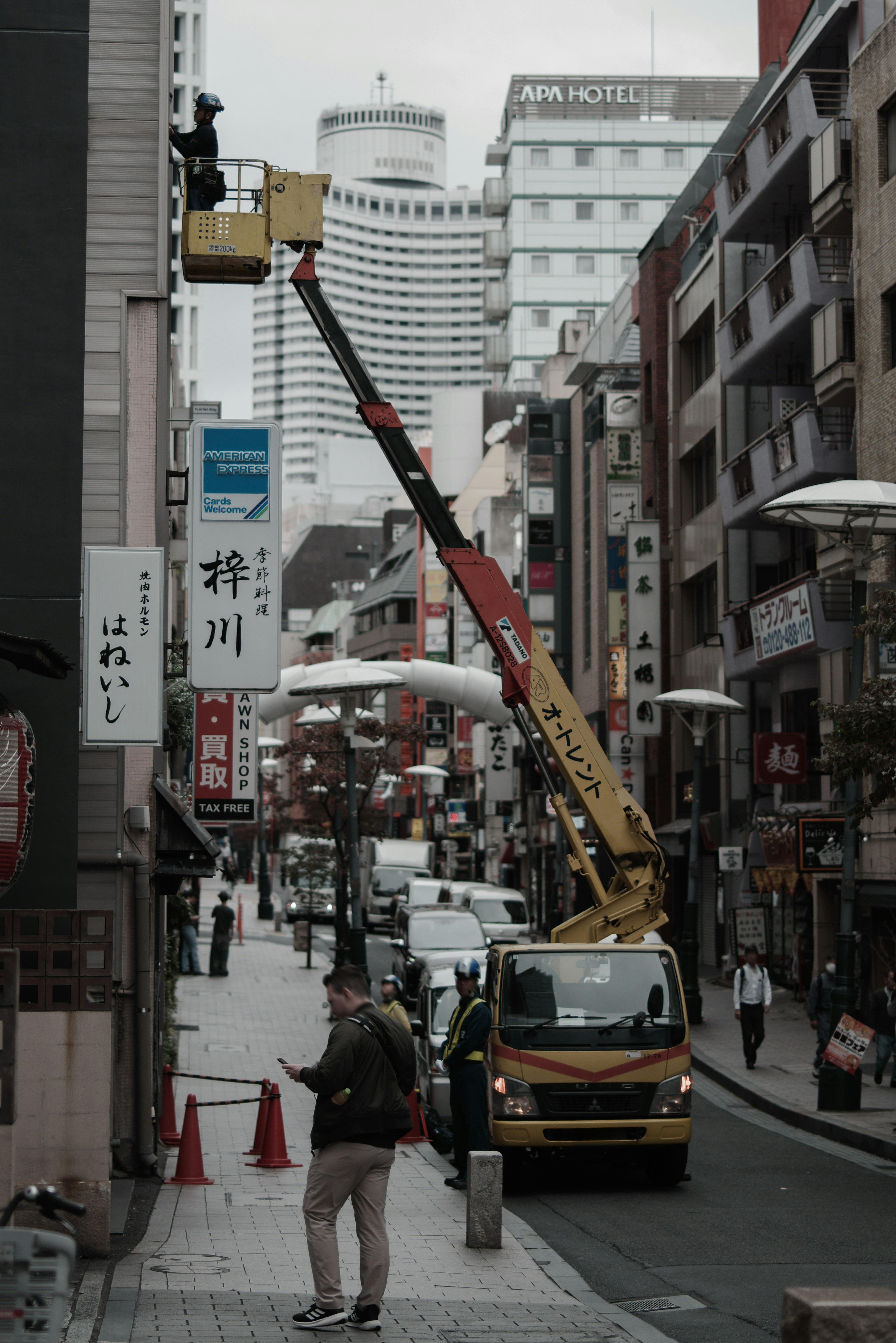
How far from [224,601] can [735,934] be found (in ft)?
68.3

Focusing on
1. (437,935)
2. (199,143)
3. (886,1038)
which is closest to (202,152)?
(199,143)

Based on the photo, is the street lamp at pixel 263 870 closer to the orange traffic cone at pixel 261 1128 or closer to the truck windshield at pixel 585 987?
the orange traffic cone at pixel 261 1128

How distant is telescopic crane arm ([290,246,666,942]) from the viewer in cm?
1752

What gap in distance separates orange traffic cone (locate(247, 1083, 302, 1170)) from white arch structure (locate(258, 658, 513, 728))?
16678 mm

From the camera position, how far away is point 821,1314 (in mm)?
5695

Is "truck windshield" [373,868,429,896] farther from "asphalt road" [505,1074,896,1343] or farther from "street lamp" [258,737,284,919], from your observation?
"asphalt road" [505,1074,896,1343]

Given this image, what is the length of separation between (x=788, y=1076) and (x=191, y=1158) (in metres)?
11.0

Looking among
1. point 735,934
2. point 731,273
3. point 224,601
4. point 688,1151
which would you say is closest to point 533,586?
point 731,273

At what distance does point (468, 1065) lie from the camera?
1440cm

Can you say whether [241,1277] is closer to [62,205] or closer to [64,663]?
[64,663]

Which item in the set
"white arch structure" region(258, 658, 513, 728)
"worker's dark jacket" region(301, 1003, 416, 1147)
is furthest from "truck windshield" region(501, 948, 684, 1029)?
"white arch structure" region(258, 658, 513, 728)

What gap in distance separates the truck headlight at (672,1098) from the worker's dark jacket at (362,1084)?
607 centimetres

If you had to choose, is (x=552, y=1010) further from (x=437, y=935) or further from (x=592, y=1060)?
(x=437, y=935)

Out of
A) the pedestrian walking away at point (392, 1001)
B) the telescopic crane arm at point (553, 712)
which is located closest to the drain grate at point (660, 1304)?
the pedestrian walking away at point (392, 1001)
